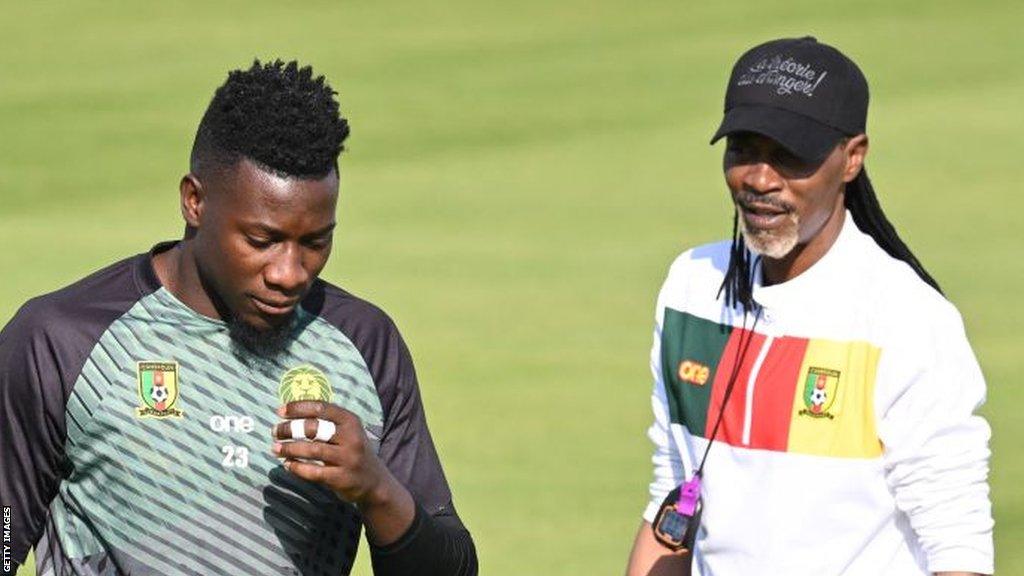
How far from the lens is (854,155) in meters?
4.70

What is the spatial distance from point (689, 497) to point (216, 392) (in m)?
1.03

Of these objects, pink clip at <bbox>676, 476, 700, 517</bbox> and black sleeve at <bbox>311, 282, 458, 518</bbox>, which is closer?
black sleeve at <bbox>311, 282, 458, 518</bbox>

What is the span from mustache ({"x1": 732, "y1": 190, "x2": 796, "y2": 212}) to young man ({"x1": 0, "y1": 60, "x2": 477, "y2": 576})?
0.85m

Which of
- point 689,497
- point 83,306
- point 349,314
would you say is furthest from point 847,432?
point 83,306

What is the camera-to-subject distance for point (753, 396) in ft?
15.1

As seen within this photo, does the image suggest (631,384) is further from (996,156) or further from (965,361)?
(965,361)

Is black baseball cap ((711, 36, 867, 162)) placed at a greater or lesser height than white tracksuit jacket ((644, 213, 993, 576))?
greater

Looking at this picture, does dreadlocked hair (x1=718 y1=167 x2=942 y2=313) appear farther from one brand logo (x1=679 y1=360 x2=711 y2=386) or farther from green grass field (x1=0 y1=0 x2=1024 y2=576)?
green grass field (x1=0 y1=0 x2=1024 y2=576)

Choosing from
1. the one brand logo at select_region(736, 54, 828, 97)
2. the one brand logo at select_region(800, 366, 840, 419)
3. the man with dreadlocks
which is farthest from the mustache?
the one brand logo at select_region(800, 366, 840, 419)

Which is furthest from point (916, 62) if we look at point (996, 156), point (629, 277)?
point (629, 277)

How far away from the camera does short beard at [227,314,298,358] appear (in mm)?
4324

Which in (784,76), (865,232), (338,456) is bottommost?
(338,456)

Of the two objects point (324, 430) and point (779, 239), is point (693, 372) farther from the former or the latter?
point (324, 430)

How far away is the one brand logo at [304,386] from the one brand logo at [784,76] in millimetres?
1102
